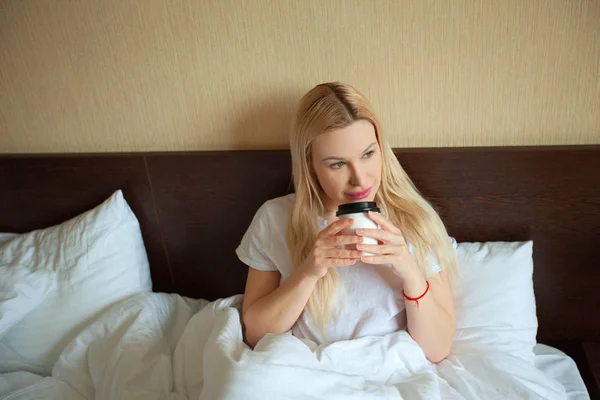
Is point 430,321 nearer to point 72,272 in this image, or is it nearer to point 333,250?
point 333,250

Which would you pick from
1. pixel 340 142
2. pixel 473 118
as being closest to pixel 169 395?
pixel 340 142

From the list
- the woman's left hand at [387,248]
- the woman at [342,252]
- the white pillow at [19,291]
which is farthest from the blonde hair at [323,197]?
the white pillow at [19,291]

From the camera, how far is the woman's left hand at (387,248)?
37.6 inches

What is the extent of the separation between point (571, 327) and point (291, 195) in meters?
0.89

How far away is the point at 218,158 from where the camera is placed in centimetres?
136

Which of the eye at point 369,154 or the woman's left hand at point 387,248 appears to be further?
the eye at point 369,154

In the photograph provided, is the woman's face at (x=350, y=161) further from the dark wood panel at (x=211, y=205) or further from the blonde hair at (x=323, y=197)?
the dark wood panel at (x=211, y=205)

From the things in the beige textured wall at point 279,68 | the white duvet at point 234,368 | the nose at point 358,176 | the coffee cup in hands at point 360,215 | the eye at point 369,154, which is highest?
the beige textured wall at point 279,68

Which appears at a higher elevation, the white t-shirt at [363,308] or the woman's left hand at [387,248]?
the woman's left hand at [387,248]

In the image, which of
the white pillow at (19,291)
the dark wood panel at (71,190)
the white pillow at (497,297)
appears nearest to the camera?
the white pillow at (497,297)

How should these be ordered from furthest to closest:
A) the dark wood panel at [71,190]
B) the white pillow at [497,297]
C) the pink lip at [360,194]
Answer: the dark wood panel at [71,190] < the white pillow at [497,297] < the pink lip at [360,194]

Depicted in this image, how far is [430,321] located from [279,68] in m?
0.76

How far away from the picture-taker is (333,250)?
99 centimetres

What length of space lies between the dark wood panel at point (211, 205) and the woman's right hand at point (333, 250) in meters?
0.36
